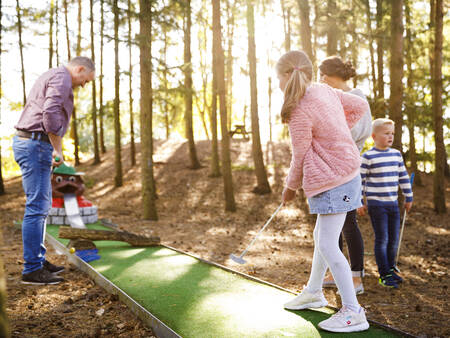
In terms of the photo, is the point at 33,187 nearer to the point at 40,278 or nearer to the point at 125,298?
the point at 40,278

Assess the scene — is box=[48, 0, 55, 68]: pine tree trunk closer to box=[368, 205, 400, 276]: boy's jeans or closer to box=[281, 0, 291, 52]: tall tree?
box=[281, 0, 291, 52]: tall tree

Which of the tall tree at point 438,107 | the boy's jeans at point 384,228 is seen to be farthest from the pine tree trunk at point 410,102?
the boy's jeans at point 384,228

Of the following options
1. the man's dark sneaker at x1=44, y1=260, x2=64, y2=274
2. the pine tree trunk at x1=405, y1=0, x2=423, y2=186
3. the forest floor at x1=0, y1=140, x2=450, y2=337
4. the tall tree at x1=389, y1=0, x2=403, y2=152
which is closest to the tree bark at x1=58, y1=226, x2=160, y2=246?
the forest floor at x1=0, y1=140, x2=450, y2=337

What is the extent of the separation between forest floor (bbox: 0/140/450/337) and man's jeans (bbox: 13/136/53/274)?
1.34 feet

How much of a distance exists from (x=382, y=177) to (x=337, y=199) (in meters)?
1.71

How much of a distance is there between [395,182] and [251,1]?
8193 millimetres

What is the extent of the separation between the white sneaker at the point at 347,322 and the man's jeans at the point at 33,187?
9.74ft

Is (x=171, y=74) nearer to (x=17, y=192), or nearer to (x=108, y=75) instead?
(x=108, y=75)

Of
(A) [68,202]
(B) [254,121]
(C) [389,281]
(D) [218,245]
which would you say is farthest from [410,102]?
(A) [68,202]

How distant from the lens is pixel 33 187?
3898 mm

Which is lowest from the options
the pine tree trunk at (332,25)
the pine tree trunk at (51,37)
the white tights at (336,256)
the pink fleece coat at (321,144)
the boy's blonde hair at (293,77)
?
the white tights at (336,256)

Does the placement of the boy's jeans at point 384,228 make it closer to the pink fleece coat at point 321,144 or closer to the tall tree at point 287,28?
the pink fleece coat at point 321,144

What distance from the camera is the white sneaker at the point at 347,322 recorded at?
2.62m

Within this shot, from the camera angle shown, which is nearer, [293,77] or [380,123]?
[293,77]
